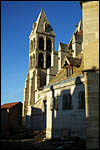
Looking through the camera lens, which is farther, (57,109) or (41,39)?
(41,39)

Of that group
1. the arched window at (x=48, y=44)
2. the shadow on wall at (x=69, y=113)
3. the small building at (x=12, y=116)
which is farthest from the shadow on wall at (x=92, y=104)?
the arched window at (x=48, y=44)

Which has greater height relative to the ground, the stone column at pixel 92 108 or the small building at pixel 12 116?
the stone column at pixel 92 108

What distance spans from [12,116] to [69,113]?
26.0m

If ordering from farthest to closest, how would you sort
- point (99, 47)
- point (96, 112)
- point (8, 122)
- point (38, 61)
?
point (38, 61) < point (8, 122) < point (99, 47) < point (96, 112)

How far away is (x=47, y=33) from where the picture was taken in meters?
48.8

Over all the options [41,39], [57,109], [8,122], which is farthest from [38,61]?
[57,109]

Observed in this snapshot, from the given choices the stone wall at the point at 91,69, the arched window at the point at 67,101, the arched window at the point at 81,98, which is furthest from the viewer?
the arched window at the point at 67,101

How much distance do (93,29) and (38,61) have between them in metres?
35.2

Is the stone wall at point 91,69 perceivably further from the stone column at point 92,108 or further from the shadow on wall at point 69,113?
the shadow on wall at point 69,113

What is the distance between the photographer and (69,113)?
1556cm

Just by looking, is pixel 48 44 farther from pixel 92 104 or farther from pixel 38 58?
pixel 92 104

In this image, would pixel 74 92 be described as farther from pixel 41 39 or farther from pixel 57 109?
pixel 41 39

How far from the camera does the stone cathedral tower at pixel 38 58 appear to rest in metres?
40.8

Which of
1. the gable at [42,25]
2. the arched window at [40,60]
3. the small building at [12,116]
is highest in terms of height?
the gable at [42,25]
